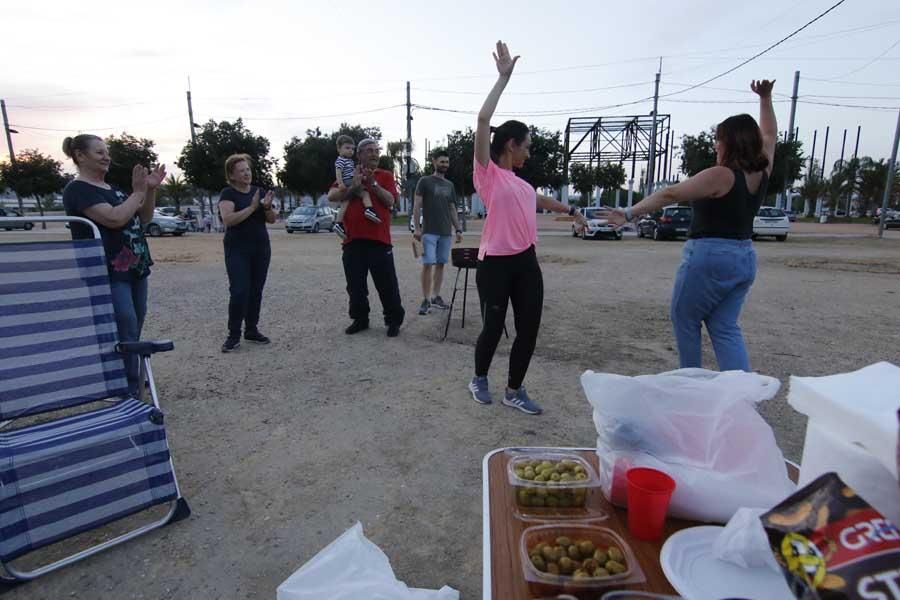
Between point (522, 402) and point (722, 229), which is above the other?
point (722, 229)

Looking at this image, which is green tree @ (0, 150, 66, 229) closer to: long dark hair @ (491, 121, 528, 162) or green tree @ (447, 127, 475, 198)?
green tree @ (447, 127, 475, 198)

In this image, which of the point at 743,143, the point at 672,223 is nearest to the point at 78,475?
the point at 743,143

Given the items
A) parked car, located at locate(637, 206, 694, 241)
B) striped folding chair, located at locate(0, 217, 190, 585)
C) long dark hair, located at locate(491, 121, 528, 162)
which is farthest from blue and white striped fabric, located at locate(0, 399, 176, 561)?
parked car, located at locate(637, 206, 694, 241)

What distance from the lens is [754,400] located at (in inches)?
51.6

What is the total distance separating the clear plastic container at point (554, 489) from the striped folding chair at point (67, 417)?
1.62m

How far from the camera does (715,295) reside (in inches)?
104

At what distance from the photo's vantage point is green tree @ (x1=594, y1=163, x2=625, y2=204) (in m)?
42.0

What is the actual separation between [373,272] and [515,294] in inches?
87.6

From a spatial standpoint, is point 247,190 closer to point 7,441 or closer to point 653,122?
point 7,441

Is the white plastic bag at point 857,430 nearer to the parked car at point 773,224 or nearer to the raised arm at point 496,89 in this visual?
the raised arm at point 496,89

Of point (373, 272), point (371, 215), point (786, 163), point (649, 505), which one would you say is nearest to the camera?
point (649, 505)

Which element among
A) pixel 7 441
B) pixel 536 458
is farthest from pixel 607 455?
pixel 7 441

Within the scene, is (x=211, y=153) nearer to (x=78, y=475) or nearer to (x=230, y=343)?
(x=230, y=343)

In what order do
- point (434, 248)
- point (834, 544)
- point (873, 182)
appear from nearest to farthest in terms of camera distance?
1. point (834, 544)
2. point (434, 248)
3. point (873, 182)
